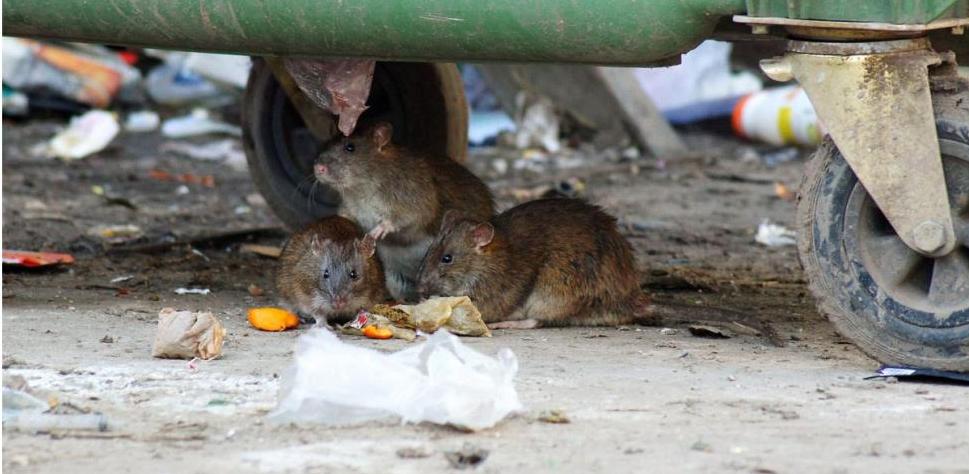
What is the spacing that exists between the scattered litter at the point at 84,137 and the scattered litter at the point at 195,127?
1.56 ft

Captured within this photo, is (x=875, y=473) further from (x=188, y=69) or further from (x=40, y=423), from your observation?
(x=188, y=69)

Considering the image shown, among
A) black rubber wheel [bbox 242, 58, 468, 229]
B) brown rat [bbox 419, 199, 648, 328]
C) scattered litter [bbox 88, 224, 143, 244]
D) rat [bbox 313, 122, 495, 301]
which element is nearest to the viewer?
brown rat [bbox 419, 199, 648, 328]

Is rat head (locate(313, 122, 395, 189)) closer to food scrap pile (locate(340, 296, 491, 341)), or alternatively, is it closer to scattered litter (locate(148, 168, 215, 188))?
food scrap pile (locate(340, 296, 491, 341))

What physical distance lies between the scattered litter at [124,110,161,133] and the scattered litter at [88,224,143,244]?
4425mm

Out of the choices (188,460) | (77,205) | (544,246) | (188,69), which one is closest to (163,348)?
(188,460)

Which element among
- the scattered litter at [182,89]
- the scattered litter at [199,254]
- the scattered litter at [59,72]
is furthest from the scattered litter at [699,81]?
the scattered litter at [199,254]

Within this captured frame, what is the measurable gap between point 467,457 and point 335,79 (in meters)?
2.24

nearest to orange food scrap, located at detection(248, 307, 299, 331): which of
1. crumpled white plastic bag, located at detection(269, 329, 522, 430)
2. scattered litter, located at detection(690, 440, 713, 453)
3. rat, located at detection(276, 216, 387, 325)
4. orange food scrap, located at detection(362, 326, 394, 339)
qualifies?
rat, located at detection(276, 216, 387, 325)

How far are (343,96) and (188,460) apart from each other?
7.34ft

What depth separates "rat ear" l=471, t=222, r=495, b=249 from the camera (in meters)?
6.03

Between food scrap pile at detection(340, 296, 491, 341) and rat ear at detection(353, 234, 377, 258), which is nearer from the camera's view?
food scrap pile at detection(340, 296, 491, 341)

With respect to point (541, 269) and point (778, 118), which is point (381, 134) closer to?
point (541, 269)

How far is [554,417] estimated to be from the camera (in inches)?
159

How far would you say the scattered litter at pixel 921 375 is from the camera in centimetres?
454
